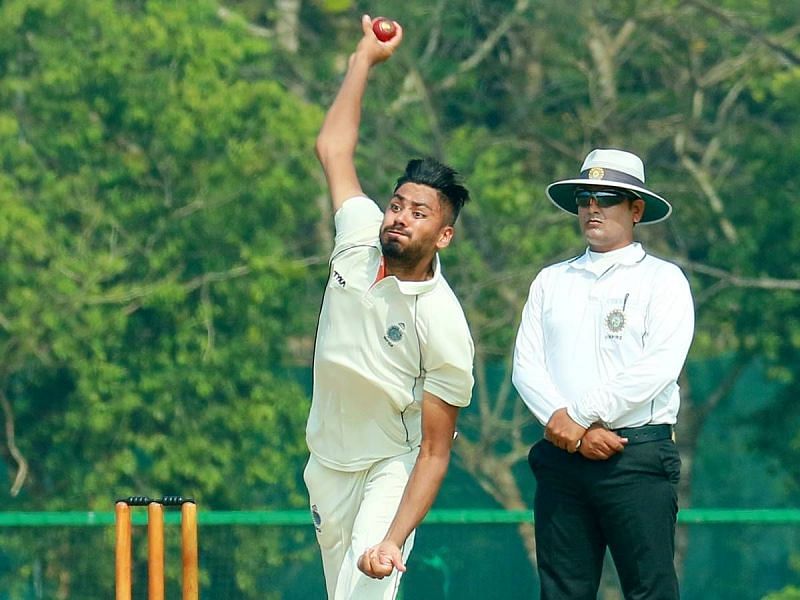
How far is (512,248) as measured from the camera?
1296cm

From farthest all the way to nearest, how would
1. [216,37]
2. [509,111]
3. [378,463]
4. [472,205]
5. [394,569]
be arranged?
[509,111] < [472,205] < [216,37] < [378,463] < [394,569]

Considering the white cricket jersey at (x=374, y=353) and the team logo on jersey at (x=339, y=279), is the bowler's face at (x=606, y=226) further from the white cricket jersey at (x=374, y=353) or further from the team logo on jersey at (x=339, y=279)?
the team logo on jersey at (x=339, y=279)

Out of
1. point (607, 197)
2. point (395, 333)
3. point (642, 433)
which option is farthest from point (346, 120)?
point (642, 433)

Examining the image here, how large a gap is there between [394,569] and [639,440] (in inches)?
29.3

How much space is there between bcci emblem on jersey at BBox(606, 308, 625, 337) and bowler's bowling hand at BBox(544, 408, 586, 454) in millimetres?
262

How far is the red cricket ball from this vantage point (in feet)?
15.9

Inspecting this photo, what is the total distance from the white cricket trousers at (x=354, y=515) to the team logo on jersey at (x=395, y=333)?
33cm

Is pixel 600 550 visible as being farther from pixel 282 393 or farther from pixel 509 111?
pixel 509 111

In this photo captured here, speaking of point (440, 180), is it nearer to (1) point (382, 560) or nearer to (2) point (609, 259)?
(2) point (609, 259)

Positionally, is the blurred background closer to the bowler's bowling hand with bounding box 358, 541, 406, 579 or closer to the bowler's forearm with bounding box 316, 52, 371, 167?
the bowler's forearm with bounding box 316, 52, 371, 167

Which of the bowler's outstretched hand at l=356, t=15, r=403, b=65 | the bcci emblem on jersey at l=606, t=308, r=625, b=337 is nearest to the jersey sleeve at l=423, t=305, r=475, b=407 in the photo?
the bcci emblem on jersey at l=606, t=308, r=625, b=337

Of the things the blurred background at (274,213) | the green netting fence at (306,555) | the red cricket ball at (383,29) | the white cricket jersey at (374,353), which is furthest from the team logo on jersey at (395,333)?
the blurred background at (274,213)

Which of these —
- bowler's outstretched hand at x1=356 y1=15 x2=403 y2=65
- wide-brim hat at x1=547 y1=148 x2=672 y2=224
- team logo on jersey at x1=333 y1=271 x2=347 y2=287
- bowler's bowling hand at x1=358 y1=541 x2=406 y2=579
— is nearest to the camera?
bowler's bowling hand at x1=358 y1=541 x2=406 y2=579

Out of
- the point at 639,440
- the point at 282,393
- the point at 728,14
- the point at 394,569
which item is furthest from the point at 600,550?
the point at 728,14
